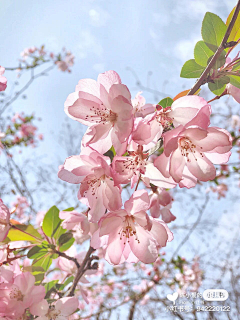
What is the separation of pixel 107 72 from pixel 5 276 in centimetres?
72

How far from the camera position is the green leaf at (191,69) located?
28.5 inches

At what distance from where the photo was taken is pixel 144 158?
59cm

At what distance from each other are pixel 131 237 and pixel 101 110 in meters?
0.36

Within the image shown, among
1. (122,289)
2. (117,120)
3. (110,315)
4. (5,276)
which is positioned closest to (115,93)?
(117,120)

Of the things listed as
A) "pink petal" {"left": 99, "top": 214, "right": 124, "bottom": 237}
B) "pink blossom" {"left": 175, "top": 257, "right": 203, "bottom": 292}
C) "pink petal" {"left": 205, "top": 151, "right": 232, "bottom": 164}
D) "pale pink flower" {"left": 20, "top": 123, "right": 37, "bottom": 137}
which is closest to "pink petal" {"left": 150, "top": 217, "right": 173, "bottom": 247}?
"pink petal" {"left": 99, "top": 214, "right": 124, "bottom": 237}

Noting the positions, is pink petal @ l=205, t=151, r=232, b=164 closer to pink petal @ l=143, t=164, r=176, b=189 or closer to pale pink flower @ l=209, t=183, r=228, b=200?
pink petal @ l=143, t=164, r=176, b=189

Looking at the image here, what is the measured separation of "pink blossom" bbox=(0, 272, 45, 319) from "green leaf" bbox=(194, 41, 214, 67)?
878 millimetres

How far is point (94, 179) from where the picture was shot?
25.2 inches

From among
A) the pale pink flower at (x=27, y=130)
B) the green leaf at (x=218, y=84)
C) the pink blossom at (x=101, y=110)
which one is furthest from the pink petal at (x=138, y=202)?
the pale pink flower at (x=27, y=130)

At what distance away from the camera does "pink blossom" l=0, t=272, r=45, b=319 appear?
743 mm

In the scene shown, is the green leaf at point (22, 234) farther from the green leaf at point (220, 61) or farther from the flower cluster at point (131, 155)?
the green leaf at point (220, 61)

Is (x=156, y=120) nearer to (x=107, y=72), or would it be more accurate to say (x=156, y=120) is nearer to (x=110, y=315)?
(x=107, y=72)

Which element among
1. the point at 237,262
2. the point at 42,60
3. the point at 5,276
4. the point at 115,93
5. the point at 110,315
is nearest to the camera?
the point at 115,93

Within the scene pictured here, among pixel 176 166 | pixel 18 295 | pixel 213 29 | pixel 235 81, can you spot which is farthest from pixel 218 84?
pixel 18 295
